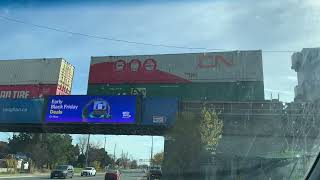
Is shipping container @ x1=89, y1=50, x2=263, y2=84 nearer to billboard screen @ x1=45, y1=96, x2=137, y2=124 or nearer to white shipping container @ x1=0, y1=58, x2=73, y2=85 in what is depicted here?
billboard screen @ x1=45, y1=96, x2=137, y2=124

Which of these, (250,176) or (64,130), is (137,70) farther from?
(250,176)

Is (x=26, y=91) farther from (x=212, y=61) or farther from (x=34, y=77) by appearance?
(x=212, y=61)

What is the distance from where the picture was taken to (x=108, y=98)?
40.8 meters

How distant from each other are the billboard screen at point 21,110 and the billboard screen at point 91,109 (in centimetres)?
124

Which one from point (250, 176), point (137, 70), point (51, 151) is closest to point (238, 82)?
point (137, 70)

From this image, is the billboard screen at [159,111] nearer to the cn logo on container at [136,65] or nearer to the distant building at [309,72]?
the cn logo on container at [136,65]

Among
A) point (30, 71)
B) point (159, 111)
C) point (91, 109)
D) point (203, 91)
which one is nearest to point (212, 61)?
point (203, 91)

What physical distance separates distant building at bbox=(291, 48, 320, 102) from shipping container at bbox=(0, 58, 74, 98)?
30.9m

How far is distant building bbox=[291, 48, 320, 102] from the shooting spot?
1172cm

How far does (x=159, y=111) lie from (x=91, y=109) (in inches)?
231

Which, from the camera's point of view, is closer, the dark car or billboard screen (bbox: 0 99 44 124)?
billboard screen (bbox: 0 99 44 124)

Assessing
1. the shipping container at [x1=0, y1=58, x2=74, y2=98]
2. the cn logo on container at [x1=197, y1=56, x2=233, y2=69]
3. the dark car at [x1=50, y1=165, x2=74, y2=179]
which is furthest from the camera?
the shipping container at [x1=0, y1=58, x2=74, y2=98]

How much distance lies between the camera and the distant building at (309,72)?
11.7 meters

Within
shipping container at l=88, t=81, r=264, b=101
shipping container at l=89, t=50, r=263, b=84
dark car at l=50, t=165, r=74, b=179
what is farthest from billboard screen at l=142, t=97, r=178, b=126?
dark car at l=50, t=165, r=74, b=179
